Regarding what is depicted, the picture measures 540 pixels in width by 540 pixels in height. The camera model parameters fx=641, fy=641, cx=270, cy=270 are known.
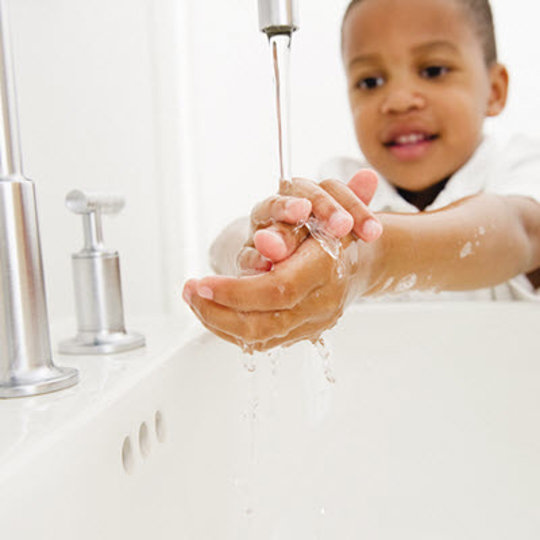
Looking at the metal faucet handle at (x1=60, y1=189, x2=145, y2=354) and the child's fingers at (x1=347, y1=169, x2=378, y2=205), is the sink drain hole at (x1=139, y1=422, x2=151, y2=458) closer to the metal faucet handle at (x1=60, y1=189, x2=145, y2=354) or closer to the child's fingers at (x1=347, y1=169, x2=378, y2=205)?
the metal faucet handle at (x1=60, y1=189, x2=145, y2=354)

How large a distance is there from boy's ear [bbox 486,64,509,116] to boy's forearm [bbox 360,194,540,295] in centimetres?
33

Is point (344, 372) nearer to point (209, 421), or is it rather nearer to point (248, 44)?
point (209, 421)

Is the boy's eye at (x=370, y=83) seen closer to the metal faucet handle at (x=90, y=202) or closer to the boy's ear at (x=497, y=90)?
the boy's ear at (x=497, y=90)

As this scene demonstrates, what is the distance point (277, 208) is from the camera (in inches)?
17.5

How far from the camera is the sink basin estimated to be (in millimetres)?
569

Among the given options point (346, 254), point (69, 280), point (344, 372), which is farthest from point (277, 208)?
point (69, 280)

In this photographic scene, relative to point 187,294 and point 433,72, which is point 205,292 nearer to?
point 187,294

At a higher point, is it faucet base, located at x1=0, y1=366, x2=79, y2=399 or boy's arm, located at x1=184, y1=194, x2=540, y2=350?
boy's arm, located at x1=184, y1=194, x2=540, y2=350

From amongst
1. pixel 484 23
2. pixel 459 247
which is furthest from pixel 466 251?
pixel 484 23

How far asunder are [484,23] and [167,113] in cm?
49

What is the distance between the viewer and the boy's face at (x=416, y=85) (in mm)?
879

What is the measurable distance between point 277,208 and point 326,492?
0.36 metres

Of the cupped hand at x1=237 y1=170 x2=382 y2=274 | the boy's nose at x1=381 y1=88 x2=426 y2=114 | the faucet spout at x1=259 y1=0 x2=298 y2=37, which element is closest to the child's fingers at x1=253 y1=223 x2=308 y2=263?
the cupped hand at x1=237 y1=170 x2=382 y2=274

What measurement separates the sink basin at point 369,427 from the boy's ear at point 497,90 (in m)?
0.45
